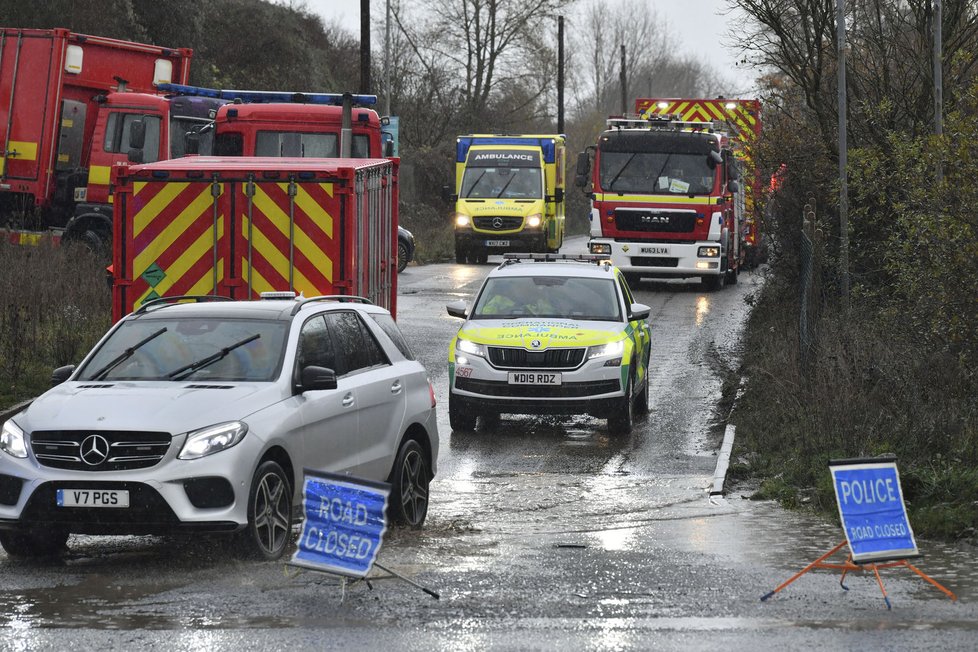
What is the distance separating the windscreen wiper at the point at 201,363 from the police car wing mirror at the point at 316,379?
0.57 metres

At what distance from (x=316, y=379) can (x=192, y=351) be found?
921 millimetres

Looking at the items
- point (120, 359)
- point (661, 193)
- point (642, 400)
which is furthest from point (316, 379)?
point (661, 193)

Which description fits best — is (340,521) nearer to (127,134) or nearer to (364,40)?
(127,134)

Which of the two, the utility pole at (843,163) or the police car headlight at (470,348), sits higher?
the utility pole at (843,163)

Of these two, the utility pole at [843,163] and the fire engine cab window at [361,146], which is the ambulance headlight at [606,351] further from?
the fire engine cab window at [361,146]

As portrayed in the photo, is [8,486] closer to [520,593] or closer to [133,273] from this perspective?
[520,593]

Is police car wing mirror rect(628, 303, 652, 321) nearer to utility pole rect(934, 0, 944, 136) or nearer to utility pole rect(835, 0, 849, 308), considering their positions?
utility pole rect(835, 0, 849, 308)

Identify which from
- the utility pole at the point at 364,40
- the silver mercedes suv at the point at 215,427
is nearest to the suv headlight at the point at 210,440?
the silver mercedes suv at the point at 215,427

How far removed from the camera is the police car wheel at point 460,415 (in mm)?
15172

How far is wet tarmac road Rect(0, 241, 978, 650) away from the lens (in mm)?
7039

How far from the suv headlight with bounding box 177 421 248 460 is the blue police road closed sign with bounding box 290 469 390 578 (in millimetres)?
788

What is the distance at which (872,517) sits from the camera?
8109mm

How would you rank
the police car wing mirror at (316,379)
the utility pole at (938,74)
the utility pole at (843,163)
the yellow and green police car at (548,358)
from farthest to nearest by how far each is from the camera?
the utility pole at (843,163)
the utility pole at (938,74)
the yellow and green police car at (548,358)
the police car wing mirror at (316,379)

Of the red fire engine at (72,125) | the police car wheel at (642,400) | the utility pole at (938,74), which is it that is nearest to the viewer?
the police car wheel at (642,400)
